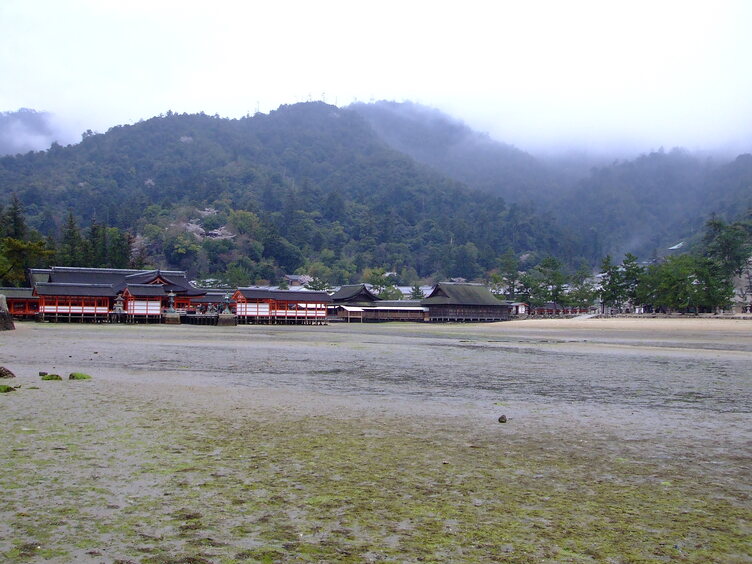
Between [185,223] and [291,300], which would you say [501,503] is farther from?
[185,223]

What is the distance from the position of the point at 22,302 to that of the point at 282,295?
2534 centimetres

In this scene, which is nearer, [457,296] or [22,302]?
[22,302]

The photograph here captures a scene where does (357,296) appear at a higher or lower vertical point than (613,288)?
lower

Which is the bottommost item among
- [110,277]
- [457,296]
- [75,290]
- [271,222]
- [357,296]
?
[357,296]

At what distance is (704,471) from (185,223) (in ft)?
479

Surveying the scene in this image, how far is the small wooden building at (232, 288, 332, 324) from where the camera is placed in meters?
64.9

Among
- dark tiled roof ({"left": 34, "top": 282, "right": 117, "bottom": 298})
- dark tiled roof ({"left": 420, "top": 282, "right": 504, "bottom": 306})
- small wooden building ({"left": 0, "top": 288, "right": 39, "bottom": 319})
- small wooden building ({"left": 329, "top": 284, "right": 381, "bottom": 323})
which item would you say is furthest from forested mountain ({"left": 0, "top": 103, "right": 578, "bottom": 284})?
small wooden building ({"left": 0, "top": 288, "right": 39, "bottom": 319})

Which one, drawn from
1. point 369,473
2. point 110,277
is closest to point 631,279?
point 110,277

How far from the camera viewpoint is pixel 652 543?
4512 millimetres

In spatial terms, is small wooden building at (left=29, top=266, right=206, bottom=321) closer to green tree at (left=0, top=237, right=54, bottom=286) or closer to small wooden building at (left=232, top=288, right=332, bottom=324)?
green tree at (left=0, top=237, right=54, bottom=286)

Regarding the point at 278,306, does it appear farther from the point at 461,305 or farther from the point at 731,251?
the point at 731,251

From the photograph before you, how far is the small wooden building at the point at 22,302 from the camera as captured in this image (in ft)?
185

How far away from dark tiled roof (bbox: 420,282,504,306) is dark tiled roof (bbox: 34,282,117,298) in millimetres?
42518

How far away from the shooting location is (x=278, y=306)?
66.7m
